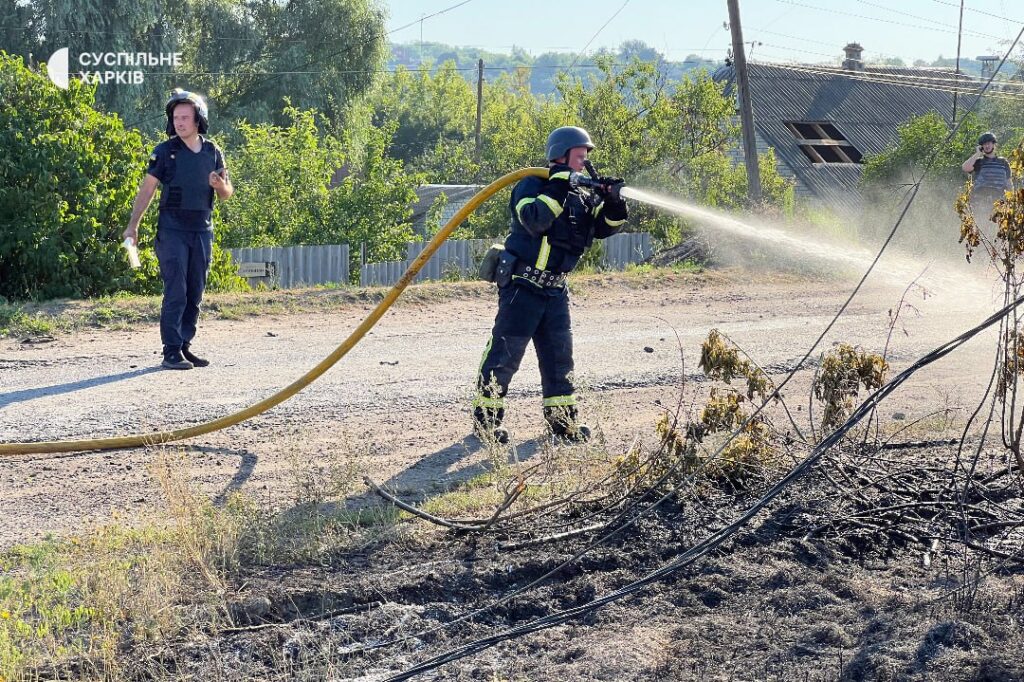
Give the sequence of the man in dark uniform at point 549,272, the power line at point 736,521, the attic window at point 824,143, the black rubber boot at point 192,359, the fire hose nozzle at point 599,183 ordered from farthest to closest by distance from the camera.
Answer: the attic window at point 824,143 → the black rubber boot at point 192,359 → the man in dark uniform at point 549,272 → the fire hose nozzle at point 599,183 → the power line at point 736,521

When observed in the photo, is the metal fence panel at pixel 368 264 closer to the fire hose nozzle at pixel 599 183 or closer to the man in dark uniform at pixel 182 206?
the man in dark uniform at pixel 182 206

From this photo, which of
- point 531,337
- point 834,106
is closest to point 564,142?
point 531,337

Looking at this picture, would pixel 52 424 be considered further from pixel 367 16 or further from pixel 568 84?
pixel 367 16

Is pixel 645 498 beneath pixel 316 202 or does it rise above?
beneath

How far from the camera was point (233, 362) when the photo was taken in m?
8.78

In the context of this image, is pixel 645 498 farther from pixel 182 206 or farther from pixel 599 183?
pixel 182 206

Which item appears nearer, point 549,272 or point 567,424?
point 567,424

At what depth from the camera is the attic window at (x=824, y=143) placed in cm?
4091

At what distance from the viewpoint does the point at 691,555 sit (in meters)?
4.55

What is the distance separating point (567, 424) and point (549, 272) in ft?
2.97

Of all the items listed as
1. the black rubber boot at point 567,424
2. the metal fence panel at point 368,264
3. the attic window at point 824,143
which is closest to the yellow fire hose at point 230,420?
the black rubber boot at point 567,424

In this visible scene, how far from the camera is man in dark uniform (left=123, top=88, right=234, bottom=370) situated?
27.1 ft

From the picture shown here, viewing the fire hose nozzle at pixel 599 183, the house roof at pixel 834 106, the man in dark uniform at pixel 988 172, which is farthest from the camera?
the house roof at pixel 834 106

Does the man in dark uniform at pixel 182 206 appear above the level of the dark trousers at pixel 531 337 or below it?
above
